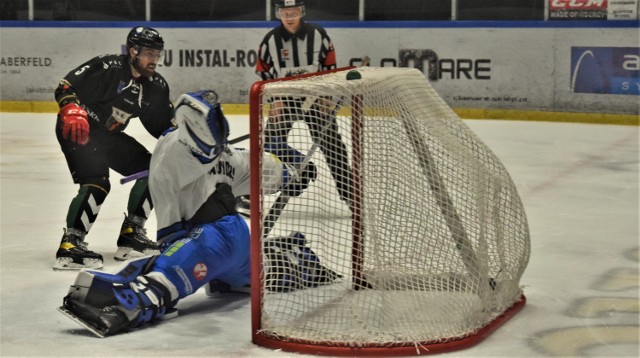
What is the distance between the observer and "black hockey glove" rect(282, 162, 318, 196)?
3950 millimetres

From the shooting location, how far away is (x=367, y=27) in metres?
11.1

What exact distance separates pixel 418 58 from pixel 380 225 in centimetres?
726

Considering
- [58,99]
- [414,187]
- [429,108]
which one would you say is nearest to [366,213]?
[414,187]

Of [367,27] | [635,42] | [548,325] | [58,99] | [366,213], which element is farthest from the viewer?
[367,27]

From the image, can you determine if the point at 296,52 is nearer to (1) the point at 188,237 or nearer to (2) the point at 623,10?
(1) the point at 188,237

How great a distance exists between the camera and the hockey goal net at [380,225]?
364 centimetres

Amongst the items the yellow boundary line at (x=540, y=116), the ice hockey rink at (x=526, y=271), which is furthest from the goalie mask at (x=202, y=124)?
the yellow boundary line at (x=540, y=116)

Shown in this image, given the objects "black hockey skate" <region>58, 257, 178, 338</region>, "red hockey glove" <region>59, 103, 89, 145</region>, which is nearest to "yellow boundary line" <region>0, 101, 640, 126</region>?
"red hockey glove" <region>59, 103, 89, 145</region>

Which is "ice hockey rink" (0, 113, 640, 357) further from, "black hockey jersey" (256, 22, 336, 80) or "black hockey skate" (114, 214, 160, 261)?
"black hockey jersey" (256, 22, 336, 80)

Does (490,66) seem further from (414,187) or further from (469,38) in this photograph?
(414,187)

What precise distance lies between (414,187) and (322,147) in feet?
1.26

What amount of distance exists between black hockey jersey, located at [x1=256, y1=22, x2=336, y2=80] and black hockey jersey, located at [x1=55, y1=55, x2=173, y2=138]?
124 cm

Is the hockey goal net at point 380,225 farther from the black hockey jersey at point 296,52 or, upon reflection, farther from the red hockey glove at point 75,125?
the black hockey jersey at point 296,52

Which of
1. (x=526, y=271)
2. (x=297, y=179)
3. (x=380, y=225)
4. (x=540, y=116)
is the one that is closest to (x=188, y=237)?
(x=297, y=179)
